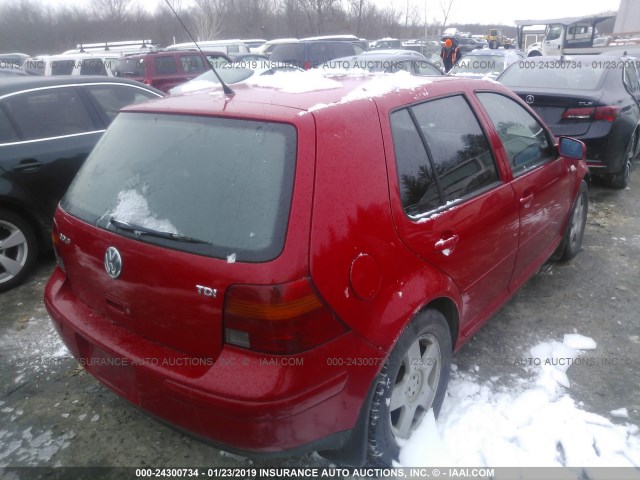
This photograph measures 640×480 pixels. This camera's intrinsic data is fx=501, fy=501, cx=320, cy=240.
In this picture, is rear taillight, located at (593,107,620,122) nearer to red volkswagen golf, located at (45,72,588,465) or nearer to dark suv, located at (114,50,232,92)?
red volkswagen golf, located at (45,72,588,465)

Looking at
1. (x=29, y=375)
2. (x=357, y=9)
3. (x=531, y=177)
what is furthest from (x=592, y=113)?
(x=357, y=9)

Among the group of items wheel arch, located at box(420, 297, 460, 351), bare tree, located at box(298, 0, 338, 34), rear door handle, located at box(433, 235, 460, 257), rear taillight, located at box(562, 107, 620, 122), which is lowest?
wheel arch, located at box(420, 297, 460, 351)

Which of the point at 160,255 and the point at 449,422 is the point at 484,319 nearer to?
the point at 449,422

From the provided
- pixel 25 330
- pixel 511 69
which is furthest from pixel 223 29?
pixel 25 330

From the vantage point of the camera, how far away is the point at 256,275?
1.66 m

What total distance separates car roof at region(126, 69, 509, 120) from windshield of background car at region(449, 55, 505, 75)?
11642 mm

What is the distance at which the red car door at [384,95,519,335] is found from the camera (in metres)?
2.15

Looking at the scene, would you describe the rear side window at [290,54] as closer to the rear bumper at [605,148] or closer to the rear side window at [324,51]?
the rear side window at [324,51]

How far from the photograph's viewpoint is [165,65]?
12719 mm

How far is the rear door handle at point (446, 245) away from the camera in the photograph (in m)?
2.21

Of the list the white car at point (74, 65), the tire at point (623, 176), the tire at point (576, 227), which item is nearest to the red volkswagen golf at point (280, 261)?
the tire at point (576, 227)

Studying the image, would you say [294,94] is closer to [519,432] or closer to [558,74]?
[519,432]

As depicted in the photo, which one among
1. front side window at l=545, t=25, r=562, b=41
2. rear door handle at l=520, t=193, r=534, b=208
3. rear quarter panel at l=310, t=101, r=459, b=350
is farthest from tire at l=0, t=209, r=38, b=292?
front side window at l=545, t=25, r=562, b=41

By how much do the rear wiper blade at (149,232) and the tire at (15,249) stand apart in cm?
253
